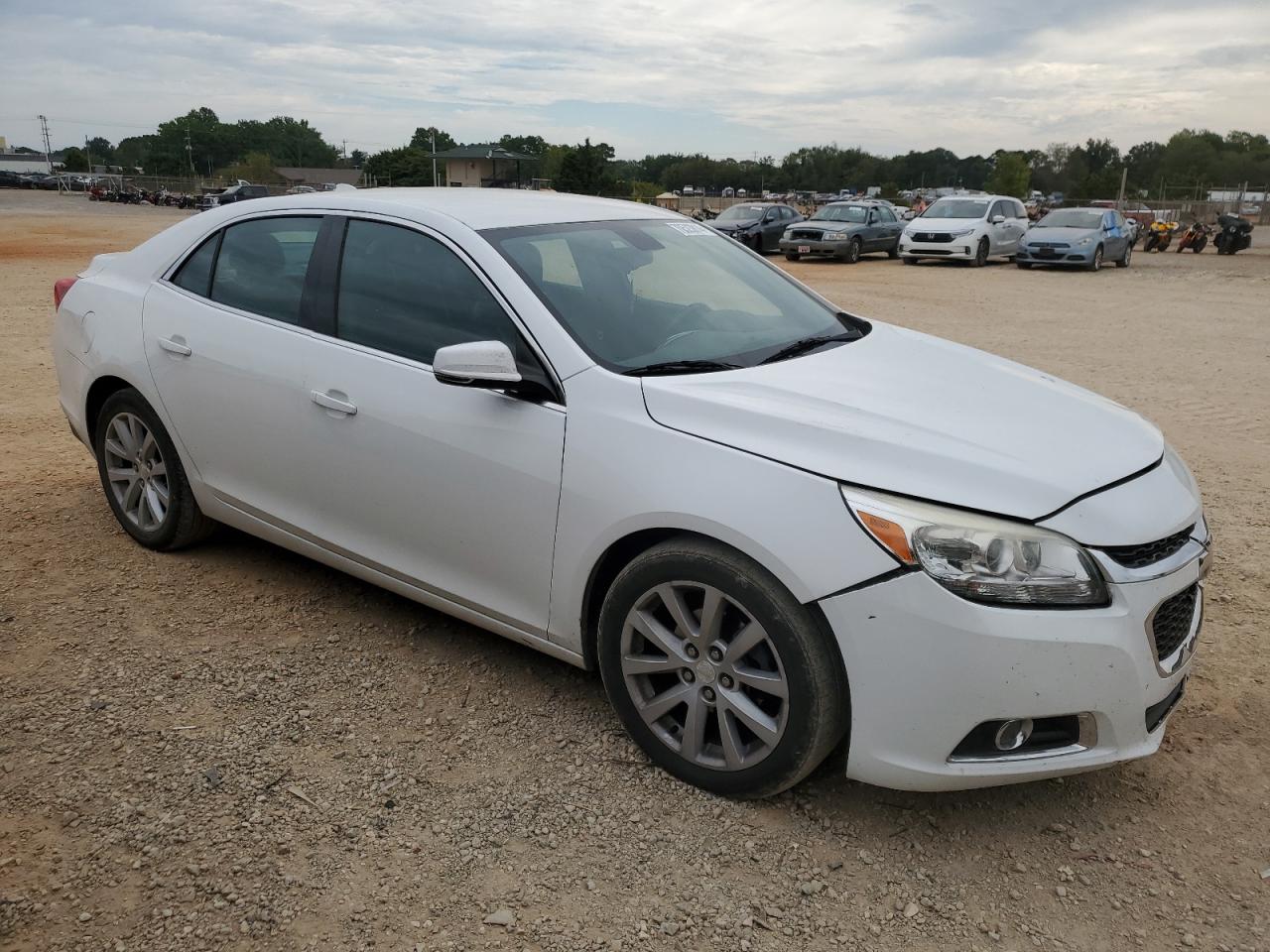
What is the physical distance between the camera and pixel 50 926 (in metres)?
2.47

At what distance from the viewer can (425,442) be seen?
3.35 m

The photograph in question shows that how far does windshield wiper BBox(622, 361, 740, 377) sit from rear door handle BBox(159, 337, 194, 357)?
2046 millimetres

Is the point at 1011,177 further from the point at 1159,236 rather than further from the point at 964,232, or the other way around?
the point at 964,232

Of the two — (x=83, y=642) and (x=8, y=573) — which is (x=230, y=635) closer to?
(x=83, y=642)

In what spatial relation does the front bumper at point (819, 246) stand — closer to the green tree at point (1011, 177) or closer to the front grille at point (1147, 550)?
the front grille at point (1147, 550)

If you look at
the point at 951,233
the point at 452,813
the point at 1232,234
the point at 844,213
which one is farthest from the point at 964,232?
the point at 452,813

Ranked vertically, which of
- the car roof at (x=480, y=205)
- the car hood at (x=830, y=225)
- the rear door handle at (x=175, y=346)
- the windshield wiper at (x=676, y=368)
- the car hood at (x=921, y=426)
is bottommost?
the car hood at (x=830, y=225)

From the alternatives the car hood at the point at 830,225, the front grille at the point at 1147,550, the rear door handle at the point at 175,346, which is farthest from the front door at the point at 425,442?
the car hood at the point at 830,225

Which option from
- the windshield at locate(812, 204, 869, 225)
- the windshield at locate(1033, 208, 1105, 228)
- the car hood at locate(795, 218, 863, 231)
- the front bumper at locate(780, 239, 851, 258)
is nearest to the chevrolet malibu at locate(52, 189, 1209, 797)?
the front bumper at locate(780, 239, 851, 258)

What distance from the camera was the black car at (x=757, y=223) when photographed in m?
26.3

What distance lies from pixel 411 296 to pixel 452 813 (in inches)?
68.4

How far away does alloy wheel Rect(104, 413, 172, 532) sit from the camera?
4.48 metres

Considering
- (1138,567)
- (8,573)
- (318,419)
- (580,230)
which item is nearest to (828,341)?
(580,230)

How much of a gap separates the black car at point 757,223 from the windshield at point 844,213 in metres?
0.98
